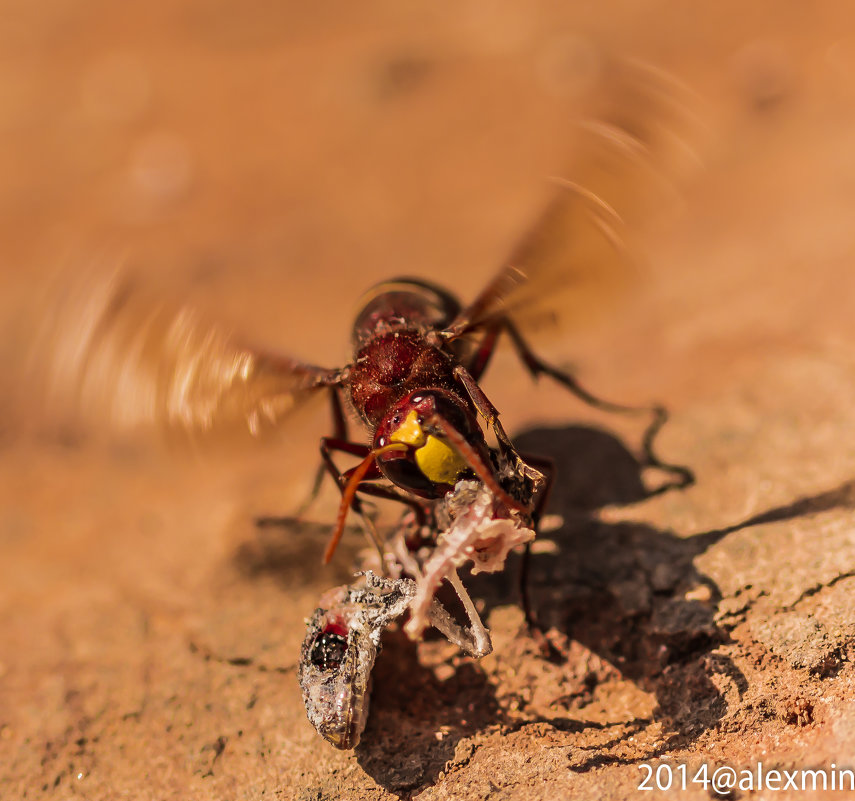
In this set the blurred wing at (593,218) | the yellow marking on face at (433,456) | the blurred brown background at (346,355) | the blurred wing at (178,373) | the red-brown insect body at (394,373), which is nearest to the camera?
the yellow marking on face at (433,456)

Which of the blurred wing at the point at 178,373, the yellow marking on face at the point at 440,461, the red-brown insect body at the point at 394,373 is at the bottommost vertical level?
the yellow marking on face at the point at 440,461

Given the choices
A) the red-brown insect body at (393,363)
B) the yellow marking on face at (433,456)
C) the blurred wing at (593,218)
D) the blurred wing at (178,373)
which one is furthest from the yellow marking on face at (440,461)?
the blurred wing at (178,373)

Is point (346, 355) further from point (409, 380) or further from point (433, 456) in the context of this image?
point (433, 456)

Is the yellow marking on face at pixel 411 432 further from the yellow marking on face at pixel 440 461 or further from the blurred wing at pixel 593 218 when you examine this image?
the blurred wing at pixel 593 218

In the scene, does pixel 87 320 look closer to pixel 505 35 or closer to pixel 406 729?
pixel 406 729

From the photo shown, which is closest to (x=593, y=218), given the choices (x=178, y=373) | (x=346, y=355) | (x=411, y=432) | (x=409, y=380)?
(x=409, y=380)

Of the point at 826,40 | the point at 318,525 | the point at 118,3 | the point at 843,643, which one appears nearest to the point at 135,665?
the point at 318,525

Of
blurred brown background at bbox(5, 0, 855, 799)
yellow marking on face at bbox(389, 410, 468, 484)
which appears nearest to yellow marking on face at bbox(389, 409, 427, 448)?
yellow marking on face at bbox(389, 410, 468, 484)
